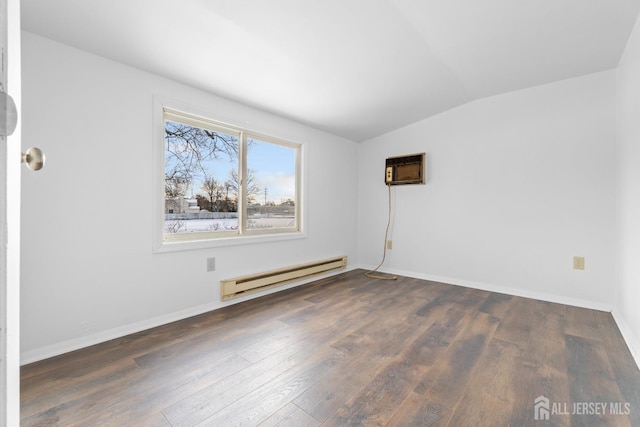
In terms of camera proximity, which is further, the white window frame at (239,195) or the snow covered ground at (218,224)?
the snow covered ground at (218,224)

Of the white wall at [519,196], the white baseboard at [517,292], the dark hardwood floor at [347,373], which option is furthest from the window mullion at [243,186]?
the white baseboard at [517,292]

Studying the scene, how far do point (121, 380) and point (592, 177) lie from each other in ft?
12.8

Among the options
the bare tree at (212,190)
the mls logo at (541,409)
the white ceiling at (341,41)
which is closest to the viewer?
the mls logo at (541,409)

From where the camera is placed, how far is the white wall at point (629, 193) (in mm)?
1884

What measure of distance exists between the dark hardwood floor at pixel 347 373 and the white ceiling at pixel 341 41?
1.94 metres

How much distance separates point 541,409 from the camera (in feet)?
4.33

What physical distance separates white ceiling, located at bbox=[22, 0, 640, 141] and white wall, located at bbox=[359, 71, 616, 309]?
343mm

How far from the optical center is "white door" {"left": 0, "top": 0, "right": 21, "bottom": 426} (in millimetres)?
533

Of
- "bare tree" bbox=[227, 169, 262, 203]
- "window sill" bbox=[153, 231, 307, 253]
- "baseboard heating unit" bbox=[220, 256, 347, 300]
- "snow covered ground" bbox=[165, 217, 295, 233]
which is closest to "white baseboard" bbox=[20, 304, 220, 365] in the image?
"baseboard heating unit" bbox=[220, 256, 347, 300]

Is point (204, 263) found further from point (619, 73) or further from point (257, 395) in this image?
point (619, 73)

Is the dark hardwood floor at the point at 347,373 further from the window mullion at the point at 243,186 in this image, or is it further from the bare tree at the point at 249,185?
the bare tree at the point at 249,185

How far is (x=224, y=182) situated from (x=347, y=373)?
78.0 inches

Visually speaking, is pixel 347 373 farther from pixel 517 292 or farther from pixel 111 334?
pixel 517 292

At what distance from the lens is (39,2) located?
1.46m
